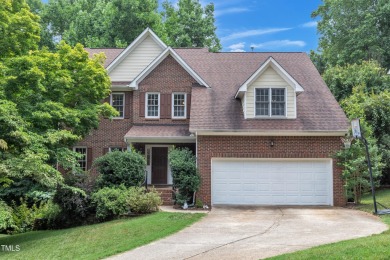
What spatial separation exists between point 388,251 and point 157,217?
7.97 m

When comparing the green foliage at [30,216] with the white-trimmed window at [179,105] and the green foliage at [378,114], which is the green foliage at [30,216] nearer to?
the white-trimmed window at [179,105]

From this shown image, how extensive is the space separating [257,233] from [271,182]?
22.1 feet

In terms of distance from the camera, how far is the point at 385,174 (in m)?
22.1

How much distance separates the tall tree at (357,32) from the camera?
3972 centimetres

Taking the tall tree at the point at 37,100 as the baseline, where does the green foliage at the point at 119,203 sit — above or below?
below

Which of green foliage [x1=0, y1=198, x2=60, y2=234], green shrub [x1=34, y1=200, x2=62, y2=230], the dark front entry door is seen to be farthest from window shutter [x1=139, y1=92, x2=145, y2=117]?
green shrub [x1=34, y1=200, x2=62, y2=230]

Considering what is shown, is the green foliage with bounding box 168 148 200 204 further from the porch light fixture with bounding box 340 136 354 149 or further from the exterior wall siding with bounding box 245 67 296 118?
the porch light fixture with bounding box 340 136 354 149

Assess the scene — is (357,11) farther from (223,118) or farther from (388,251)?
(388,251)

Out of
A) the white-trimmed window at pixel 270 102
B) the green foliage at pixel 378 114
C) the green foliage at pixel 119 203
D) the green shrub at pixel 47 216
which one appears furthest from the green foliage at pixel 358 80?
the green shrub at pixel 47 216

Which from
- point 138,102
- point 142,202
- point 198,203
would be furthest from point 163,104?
point 142,202

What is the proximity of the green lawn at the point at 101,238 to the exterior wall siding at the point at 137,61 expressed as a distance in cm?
1028

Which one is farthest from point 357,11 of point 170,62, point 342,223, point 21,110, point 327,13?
point 21,110

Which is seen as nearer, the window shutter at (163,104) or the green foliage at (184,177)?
the green foliage at (184,177)

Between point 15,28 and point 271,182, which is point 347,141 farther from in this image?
point 15,28
